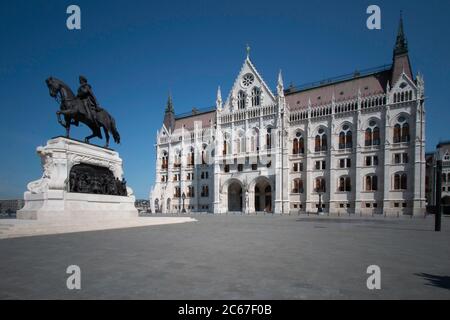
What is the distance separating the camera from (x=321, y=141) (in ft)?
155

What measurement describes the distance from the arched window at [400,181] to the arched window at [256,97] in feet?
88.8

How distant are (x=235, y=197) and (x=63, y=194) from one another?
139 feet

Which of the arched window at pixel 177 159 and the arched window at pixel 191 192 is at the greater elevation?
the arched window at pixel 177 159

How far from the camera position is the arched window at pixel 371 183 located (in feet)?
137

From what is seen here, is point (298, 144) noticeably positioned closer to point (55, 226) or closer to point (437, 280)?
point (55, 226)

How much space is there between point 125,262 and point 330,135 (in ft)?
148

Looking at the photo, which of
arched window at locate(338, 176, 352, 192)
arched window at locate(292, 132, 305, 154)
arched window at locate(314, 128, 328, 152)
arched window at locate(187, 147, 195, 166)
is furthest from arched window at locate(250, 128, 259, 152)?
arched window at locate(187, 147, 195, 166)

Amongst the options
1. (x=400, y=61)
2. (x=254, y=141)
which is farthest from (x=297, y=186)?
(x=400, y=61)

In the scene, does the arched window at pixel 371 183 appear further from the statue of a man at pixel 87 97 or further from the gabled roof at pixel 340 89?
the statue of a man at pixel 87 97

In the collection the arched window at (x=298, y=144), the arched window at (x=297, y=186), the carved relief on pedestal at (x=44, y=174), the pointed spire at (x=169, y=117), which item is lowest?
the arched window at (x=297, y=186)

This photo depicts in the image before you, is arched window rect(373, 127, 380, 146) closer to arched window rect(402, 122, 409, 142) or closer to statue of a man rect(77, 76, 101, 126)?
arched window rect(402, 122, 409, 142)

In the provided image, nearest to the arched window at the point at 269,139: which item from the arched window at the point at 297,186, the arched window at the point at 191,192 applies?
the arched window at the point at 297,186

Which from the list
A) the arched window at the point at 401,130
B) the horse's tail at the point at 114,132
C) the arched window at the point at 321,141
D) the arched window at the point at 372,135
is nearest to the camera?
the horse's tail at the point at 114,132
